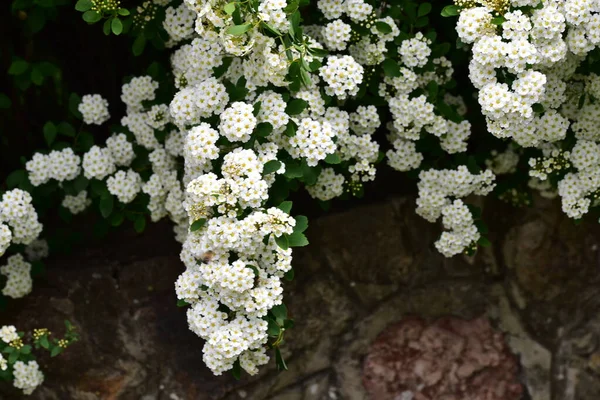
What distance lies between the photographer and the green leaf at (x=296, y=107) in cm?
291

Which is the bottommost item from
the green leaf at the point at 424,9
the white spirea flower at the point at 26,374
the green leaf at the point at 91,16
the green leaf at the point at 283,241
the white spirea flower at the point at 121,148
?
the white spirea flower at the point at 26,374

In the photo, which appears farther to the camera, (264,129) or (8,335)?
(8,335)

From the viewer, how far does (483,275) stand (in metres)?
3.85

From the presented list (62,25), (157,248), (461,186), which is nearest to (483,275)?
(461,186)

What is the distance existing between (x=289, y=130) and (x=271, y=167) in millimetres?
164

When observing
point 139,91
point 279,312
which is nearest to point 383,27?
point 139,91

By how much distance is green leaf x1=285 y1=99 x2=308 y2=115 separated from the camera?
2.91m

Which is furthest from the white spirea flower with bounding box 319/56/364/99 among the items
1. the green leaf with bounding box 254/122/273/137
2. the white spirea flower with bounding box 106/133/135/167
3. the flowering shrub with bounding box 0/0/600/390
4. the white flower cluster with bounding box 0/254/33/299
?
the white flower cluster with bounding box 0/254/33/299

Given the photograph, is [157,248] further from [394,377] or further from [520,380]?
[520,380]

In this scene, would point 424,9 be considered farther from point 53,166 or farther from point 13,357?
point 13,357

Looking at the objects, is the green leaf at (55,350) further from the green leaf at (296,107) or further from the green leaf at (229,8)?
the green leaf at (229,8)

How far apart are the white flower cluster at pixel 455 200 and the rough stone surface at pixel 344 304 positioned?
386 millimetres

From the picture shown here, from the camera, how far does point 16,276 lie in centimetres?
357

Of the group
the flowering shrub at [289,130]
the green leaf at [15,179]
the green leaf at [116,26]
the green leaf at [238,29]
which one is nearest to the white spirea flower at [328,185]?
the flowering shrub at [289,130]
